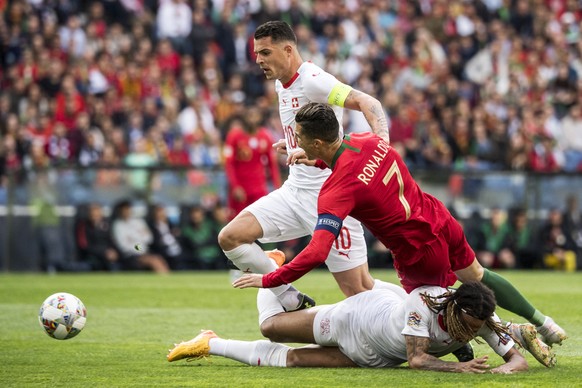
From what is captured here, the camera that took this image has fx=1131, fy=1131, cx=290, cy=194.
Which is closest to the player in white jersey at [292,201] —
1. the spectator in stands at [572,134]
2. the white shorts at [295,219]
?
the white shorts at [295,219]

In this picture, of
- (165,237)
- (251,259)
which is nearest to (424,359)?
(251,259)

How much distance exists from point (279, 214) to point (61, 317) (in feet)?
6.12

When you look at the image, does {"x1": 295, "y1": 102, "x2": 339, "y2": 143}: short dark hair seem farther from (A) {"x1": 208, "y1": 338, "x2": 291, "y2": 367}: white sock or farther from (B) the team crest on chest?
(A) {"x1": 208, "y1": 338, "x2": 291, "y2": 367}: white sock

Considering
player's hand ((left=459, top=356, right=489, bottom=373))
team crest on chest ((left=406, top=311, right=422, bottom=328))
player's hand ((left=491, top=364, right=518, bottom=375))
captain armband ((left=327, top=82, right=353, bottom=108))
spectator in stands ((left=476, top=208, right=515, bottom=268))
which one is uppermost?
captain armband ((left=327, top=82, right=353, bottom=108))

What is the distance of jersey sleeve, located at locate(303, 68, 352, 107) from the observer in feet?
28.8

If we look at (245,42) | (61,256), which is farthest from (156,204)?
(245,42)

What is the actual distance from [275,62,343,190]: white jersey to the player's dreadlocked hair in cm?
205

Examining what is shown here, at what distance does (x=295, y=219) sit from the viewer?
29.7ft

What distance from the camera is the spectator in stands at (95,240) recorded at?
18422 mm

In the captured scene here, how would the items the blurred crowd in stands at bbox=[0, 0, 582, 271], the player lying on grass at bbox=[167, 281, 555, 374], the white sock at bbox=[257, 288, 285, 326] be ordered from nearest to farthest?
the player lying on grass at bbox=[167, 281, 555, 374]
the white sock at bbox=[257, 288, 285, 326]
the blurred crowd in stands at bbox=[0, 0, 582, 271]

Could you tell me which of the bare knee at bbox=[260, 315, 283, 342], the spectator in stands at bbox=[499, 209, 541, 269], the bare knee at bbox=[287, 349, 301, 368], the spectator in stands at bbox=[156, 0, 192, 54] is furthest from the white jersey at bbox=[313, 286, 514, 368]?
the spectator in stands at bbox=[156, 0, 192, 54]

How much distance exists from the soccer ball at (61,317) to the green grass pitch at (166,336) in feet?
0.64

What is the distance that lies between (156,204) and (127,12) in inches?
199

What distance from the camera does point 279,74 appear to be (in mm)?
9031
